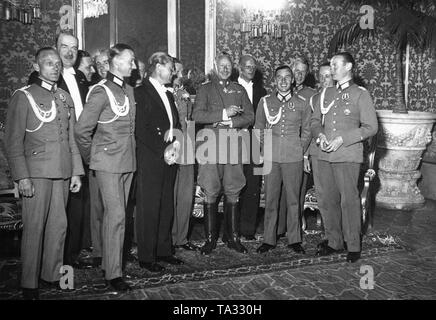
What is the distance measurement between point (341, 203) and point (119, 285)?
1997 mm

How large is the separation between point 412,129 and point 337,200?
2.35 m

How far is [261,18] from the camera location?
20.9 ft

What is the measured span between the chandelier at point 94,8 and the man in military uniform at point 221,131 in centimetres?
220

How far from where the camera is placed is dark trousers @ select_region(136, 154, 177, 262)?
12.4 ft

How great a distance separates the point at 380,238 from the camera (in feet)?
15.8

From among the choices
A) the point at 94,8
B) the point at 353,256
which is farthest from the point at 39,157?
→ the point at 94,8

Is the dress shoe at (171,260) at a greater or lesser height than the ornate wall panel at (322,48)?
lesser

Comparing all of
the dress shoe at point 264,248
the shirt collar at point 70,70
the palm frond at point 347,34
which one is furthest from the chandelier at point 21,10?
the palm frond at point 347,34

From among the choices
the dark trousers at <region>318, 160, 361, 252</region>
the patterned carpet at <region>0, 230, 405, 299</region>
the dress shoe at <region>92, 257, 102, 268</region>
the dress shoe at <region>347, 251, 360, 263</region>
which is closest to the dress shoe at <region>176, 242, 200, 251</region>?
the patterned carpet at <region>0, 230, 405, 299</region>

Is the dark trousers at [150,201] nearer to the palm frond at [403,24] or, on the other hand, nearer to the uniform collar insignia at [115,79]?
the uniform collar insignia at [115,79]

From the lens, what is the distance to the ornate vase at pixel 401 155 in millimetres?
6070

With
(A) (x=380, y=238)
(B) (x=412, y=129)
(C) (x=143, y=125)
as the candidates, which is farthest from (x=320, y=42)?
(C) (x=143, y=125)
